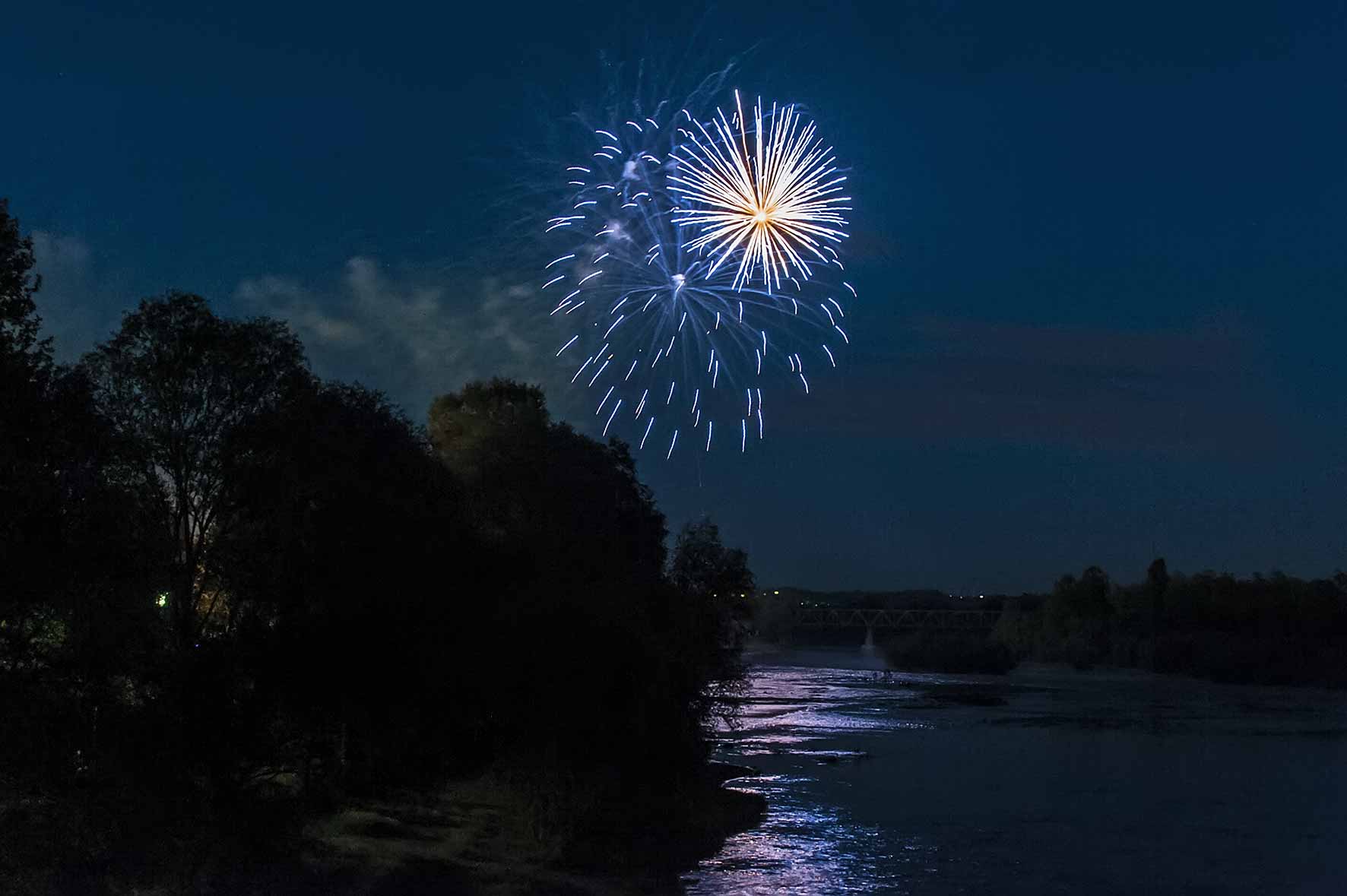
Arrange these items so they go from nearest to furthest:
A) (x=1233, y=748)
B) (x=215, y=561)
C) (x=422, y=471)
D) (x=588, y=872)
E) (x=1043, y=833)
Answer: (x=215, y=561) → (x=588, y=872) → (x=422, y=471) → (x=1043, y=833) → (x=1233, y=748)

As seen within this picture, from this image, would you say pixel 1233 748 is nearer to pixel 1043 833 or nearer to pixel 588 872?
pixel 1043 833

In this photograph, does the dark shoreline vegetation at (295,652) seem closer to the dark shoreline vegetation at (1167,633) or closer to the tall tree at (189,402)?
the tall tree at (189,402)

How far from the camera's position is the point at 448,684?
810 inches

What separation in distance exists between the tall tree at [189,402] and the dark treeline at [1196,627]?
87518 mm

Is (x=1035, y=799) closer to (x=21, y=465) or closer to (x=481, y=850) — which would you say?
(x=481, y=850)

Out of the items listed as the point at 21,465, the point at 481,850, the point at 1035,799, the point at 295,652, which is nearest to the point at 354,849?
the point at 481,850

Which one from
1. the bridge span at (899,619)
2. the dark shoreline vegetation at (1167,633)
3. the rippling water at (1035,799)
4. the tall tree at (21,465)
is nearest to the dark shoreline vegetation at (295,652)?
the tall tree at (21,465)

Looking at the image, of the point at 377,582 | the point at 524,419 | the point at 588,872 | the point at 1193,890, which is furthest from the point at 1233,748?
the point at 377,582

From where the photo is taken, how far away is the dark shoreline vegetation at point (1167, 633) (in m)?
96.5

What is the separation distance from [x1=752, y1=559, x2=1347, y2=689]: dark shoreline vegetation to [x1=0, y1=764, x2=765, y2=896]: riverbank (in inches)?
2902

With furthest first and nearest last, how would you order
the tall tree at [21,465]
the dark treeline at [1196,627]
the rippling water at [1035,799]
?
1. the dark treeline at [1196,627]
2. the rippling water at [1035,799]
3. the tall tree at [21,465]

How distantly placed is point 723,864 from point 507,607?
5.75 metres

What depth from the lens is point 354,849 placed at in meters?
19.9

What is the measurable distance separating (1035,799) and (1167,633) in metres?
81.5
